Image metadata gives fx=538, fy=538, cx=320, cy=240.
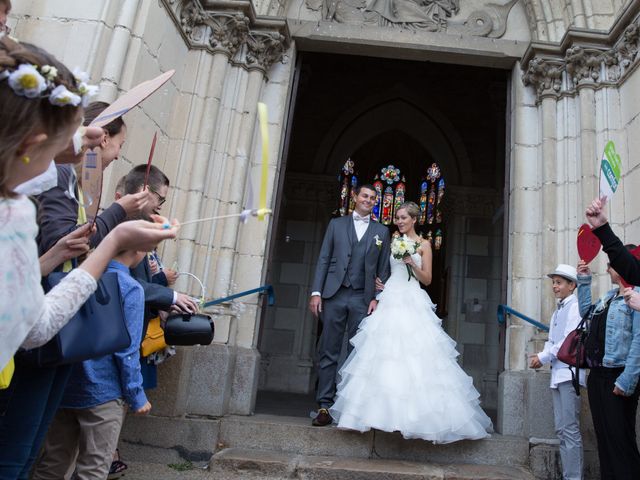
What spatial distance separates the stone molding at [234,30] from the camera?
4879mm

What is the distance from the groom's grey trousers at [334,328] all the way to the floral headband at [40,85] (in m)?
3.34

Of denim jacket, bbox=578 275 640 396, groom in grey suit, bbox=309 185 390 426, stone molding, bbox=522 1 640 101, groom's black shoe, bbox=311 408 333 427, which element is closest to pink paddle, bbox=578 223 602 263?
denim jacket, bbox=578 275 640 396

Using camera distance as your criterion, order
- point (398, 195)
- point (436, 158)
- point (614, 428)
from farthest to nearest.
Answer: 1. point (398, 195)
2. point (436, 158)
3. point (614, 428)

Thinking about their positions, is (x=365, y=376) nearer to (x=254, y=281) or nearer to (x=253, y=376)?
(x=253, y=376)

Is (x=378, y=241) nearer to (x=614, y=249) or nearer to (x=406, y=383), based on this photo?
(x=406, y=383)

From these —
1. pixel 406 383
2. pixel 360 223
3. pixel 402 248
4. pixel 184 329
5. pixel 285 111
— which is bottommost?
pixel 406 383

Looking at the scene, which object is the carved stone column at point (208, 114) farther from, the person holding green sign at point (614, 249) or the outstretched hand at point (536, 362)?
the person holding green sign at point (614, 249)

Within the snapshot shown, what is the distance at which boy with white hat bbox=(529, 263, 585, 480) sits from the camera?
11.8ft

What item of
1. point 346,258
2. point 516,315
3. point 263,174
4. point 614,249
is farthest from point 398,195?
point 263,174

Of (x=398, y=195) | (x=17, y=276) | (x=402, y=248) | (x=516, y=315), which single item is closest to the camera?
(x=17, y=276)

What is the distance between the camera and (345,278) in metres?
4.50

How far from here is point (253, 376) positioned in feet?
14.7

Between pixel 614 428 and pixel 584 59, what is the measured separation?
3.32 metres

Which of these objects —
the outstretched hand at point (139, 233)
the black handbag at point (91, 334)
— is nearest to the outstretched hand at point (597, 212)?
the outstretched hand at point (139, 233)
